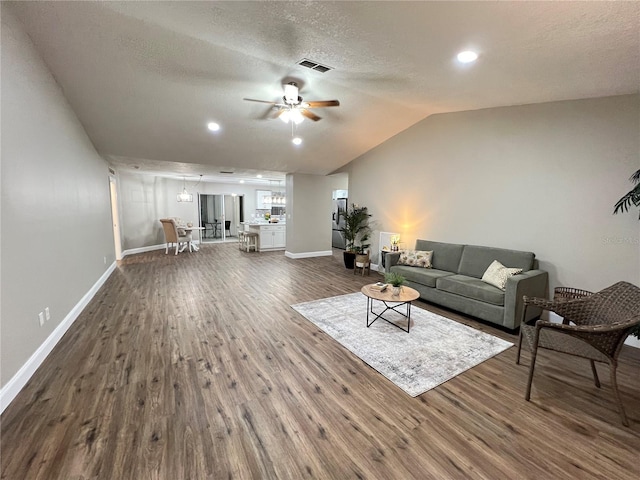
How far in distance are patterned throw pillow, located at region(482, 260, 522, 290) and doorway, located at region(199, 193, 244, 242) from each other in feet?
31.9

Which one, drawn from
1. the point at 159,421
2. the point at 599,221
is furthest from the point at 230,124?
the point at 599,221

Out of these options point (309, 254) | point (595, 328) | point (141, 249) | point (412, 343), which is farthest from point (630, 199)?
point (141, 249)

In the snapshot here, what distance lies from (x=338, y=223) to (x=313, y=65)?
7091mm

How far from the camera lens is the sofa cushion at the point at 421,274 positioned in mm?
4164

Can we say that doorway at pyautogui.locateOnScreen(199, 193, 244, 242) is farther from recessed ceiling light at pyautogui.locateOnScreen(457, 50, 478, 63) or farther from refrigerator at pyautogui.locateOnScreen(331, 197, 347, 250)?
recessed ceiling light at pyautogui.locateOnScreen(457, 50, 478, 63)

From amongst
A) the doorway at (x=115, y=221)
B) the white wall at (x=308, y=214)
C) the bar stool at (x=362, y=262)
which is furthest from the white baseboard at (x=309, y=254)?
the doorway at (x=115, y=221)

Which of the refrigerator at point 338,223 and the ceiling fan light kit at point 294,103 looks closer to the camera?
the ceiling fan light kit at point 294,103

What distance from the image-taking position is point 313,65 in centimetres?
306

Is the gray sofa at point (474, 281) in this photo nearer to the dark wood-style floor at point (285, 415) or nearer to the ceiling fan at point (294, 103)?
the dark wood-style floor at point (285, 415)

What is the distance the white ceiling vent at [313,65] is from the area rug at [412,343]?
308 centimetres

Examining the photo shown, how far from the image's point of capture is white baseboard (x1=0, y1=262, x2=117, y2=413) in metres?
2.02

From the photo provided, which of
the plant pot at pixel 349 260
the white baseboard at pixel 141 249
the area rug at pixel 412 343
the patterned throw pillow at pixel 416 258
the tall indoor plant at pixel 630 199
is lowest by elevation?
the white baseboard at pixel 141 249

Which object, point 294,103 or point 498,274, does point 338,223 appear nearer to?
point 498,274

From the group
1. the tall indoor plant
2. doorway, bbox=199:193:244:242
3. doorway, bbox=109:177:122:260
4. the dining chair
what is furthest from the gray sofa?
doorway, bbox=199:193:244:242
